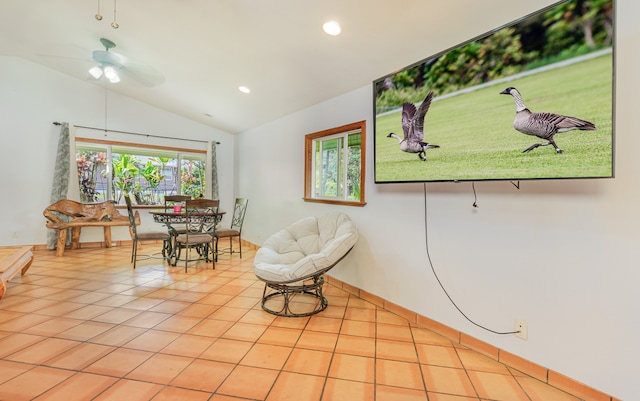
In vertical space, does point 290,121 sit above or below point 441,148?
above

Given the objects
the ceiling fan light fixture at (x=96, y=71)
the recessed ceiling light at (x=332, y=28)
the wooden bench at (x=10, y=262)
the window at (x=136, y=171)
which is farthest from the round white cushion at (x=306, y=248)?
the window at (x=136, y=171)

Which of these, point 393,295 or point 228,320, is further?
point 393,295

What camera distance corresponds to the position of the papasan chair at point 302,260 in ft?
8.35

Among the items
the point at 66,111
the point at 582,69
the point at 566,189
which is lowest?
the point at 566,189

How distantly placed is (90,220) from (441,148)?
18.8ft

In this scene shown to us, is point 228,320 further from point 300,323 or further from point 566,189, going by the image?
point 566,189

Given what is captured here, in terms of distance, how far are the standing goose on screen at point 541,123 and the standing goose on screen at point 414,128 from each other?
0.53 meters

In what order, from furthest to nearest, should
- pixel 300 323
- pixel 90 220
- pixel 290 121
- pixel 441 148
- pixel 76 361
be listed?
pixel 90 220, pixel 290 121, pixel 300 323, pixel 441 148, pixel 76 361

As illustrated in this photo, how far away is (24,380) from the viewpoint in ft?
5.45

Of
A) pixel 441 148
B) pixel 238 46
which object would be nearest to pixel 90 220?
pixel 238 46

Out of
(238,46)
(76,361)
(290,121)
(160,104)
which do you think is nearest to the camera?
(76,361)

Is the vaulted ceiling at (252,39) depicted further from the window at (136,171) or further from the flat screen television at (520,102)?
the window at (136,171)

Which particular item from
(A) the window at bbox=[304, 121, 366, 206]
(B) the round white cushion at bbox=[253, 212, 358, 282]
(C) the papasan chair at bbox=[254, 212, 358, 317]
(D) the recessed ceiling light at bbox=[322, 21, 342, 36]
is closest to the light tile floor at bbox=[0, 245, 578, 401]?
(C) the papasan chair at bbox=[254, 212, 358, 317]

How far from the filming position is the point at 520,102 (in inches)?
63.1
